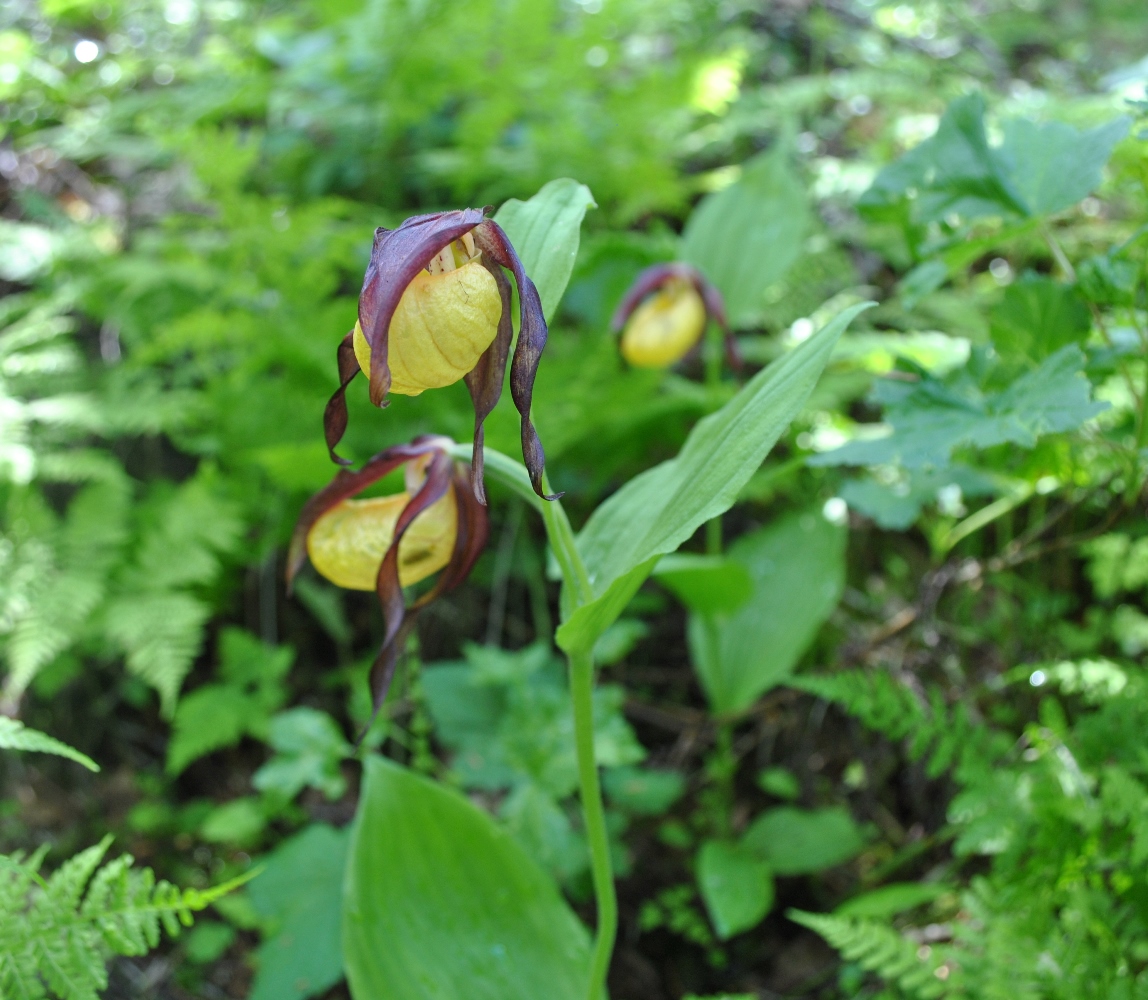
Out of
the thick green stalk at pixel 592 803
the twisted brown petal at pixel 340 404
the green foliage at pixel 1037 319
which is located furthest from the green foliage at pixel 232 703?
the green foliage at pixel 1037 319

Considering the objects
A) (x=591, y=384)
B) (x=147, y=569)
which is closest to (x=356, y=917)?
(x=147, y=569)

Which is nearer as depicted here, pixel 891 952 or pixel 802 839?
pixel 891 952

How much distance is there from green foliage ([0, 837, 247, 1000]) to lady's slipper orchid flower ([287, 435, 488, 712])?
0.28m

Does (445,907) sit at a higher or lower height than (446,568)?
lower

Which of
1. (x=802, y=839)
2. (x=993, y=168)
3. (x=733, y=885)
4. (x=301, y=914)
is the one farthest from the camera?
(x=802, y=839)

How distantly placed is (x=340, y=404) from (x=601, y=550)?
351mm

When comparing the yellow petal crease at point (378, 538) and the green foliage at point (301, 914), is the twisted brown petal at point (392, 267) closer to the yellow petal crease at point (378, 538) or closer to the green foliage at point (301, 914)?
the yellow petal crease at point (378, 538)

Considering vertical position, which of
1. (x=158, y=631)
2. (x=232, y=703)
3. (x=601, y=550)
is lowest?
(x=232, y=703)

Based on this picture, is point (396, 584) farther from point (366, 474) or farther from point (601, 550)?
point (601, 550)

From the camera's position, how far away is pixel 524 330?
653 mm

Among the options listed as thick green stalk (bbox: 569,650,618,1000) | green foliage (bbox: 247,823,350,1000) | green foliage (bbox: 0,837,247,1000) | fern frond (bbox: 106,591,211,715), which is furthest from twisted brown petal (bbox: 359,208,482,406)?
fern frond (bbox: 106,591,211,715)

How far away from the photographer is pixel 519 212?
836 millimetres

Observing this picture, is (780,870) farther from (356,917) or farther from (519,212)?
(519,212)

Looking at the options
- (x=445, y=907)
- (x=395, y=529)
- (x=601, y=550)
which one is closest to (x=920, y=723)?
(x=601, y=550)
